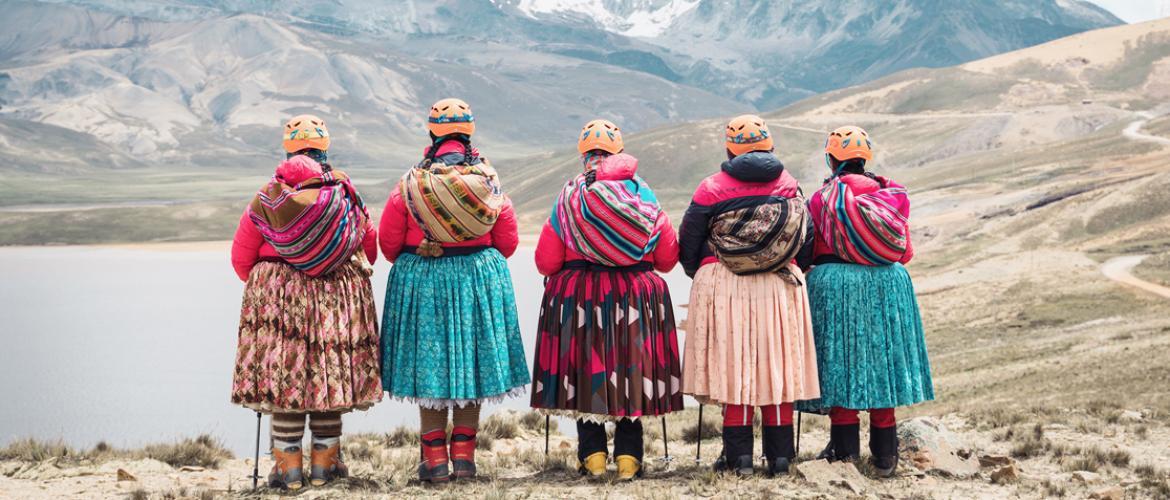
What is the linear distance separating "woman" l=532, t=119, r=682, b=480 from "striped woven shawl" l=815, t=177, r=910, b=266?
0.94 metres

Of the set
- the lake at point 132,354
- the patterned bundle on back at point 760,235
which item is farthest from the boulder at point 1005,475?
the lake at point 132,354

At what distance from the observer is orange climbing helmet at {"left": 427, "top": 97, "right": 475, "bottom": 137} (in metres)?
6.62

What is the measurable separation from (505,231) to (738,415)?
1704mm

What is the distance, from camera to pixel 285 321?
21.4 feet

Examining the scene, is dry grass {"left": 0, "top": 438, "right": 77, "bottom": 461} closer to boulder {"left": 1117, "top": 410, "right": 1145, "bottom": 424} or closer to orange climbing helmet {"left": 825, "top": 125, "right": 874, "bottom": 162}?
orange climbing helmet {"left": 825, "top": 125, "right": 874, "bottom": 162}

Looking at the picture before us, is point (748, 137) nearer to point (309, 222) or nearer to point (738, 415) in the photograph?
point (738, 415)

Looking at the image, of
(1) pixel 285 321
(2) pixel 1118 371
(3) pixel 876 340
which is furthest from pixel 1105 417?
(1) pixel 285 321

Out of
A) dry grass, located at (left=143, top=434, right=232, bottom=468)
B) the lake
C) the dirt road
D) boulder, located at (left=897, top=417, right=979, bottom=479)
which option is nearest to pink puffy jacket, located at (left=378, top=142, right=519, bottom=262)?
dry grass, located at (left=143, top=434, right=232, bottom=468)

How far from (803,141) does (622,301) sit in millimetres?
79460

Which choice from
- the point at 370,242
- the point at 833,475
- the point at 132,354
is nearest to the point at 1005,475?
the point at 833,475

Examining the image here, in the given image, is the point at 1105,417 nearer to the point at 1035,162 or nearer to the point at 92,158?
the point at 1035,162

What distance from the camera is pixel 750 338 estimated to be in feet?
21.9

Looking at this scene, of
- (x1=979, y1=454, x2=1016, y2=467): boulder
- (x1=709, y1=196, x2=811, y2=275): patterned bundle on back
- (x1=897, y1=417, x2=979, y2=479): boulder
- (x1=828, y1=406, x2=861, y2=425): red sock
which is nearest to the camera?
(x1=709, y1=196, x2=811, y2=275): patterned bundle on back

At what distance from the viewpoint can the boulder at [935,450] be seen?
24.0ft
